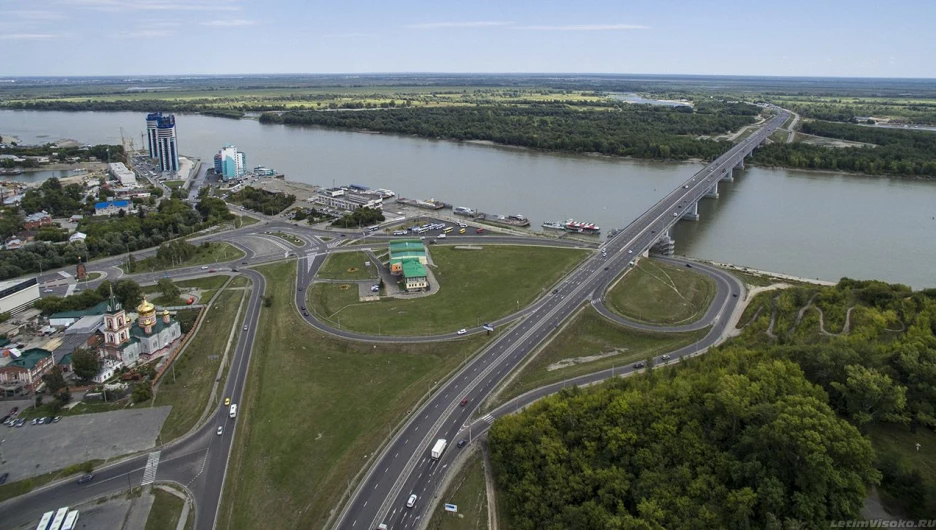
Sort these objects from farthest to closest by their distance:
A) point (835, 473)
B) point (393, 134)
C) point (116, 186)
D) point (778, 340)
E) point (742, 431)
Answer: point (393, 134) → point (116, 186) → point (778, 340) → point (742, 431) → point (835, 473)

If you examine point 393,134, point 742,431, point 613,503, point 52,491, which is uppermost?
point 393,134

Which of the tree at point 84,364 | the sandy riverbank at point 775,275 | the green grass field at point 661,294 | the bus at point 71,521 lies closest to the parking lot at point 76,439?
the tree at point 84,364

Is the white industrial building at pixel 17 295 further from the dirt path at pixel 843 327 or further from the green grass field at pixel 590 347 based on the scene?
the dirt path at pixel 843 327

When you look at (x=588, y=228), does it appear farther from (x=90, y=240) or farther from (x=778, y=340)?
(x=90, y=240)

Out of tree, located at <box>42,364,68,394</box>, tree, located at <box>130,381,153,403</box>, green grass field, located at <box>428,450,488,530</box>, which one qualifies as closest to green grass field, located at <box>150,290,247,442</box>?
tree, located at <box>130,381,153,403</box>

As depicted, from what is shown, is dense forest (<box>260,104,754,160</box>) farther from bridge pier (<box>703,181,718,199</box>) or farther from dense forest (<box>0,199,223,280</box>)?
dense forest (<box>0,199,223,280</box>)

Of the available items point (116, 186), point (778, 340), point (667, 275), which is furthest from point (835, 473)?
point (116, 186)
